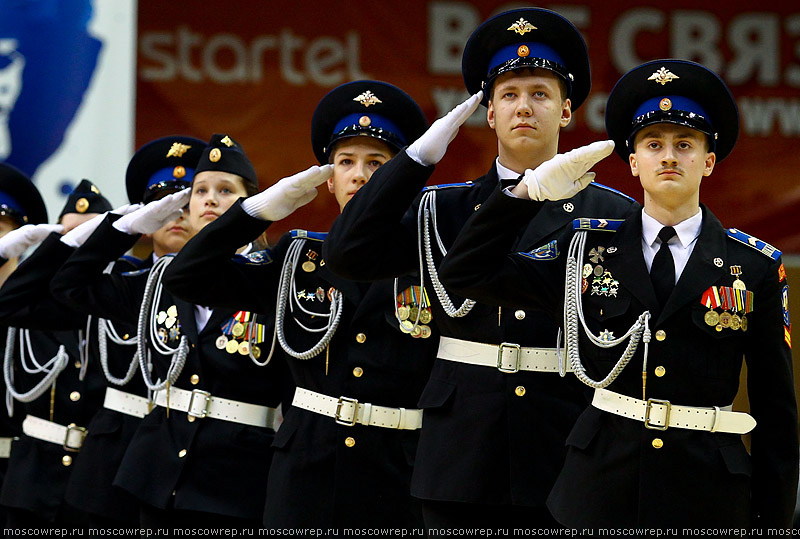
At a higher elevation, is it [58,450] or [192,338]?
[192,338]

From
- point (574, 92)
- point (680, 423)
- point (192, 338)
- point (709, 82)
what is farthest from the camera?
point (192, 338)

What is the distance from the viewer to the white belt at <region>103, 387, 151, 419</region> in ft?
15.6

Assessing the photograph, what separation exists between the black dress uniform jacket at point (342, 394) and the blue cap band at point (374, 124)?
1.31 ft

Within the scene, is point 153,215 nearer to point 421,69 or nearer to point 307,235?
point 307,235

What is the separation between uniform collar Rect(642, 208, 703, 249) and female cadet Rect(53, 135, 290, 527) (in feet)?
4.62

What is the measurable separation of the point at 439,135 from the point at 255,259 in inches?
37.1

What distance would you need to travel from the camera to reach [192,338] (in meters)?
4.31

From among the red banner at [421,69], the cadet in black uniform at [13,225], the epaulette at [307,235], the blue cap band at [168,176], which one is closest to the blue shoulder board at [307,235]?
the epaulette at [307,235]

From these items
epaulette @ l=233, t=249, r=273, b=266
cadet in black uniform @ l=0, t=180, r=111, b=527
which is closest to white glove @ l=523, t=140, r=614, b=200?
epaulette @ l=233, t=249, r=273, b=266

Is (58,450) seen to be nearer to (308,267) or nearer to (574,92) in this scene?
(308,267)

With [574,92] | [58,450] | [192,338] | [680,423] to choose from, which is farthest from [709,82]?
[58,450]

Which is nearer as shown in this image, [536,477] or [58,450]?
[536,477]

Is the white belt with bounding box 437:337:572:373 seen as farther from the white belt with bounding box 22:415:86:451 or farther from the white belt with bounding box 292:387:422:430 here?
the white belt with bounding box 22:415:86:451

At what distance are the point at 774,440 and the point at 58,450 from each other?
2.99m
